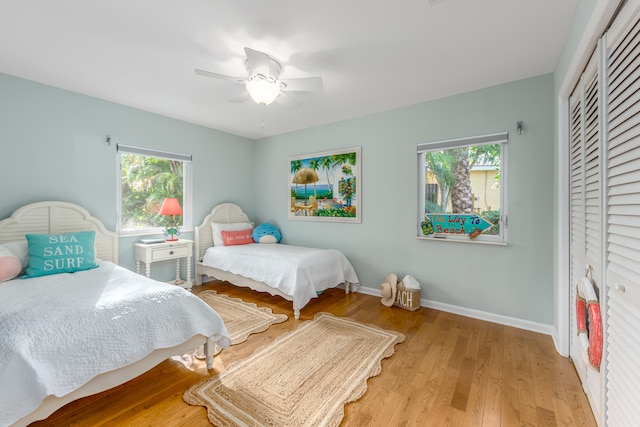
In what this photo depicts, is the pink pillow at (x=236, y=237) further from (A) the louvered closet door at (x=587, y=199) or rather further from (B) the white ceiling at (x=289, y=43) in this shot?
(A) the louvered closet door at (x=587, y=199)

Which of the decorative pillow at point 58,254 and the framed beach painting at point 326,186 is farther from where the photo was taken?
the framed beach painting at point 326,186

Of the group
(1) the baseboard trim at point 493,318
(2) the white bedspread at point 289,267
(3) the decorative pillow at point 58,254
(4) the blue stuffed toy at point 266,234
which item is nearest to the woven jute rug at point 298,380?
(2) the white bedspread at point 289,267

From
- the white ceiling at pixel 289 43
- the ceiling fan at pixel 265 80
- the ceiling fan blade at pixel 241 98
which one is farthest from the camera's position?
the ceiling fan blade at pixel 241 98

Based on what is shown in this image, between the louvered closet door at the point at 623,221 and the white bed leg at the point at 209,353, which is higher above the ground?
the louvered closet door at the point at 623,221

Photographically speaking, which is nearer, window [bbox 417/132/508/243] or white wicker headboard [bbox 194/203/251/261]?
window [bbox 417/132/508/243]

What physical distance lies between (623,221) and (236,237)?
394 cm

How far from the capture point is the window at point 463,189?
2.86 metres

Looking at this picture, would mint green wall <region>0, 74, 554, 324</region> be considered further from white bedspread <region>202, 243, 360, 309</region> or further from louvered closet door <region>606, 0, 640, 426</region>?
louvered closet door <region>606, 0, 640, 426</region>

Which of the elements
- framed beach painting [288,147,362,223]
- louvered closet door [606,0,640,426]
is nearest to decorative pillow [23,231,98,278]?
framed beach painting [288,147,362,223]

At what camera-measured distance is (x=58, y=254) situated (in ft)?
7.99

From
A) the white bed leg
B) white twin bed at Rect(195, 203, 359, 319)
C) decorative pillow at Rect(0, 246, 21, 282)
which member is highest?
decorative pillow at Rect(0, 246, 21, 282)

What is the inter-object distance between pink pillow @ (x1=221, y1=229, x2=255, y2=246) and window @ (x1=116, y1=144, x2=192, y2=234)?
0.56 meters

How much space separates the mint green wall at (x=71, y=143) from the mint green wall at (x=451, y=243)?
1940mm

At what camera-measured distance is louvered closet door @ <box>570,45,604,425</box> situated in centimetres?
145
